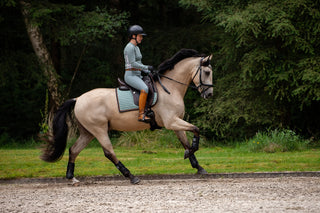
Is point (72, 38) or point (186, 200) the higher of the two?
point (72, 38)

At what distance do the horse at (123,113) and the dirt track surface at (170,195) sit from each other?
67cm

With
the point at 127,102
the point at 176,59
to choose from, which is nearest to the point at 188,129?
the point at 127,102

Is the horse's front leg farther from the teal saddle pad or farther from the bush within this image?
the bush

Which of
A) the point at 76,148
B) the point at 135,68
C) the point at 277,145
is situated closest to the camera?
the point at 135,68

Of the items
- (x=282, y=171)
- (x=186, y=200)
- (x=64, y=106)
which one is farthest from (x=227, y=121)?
(x=186, y=200)

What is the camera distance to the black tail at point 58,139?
31.6 ft

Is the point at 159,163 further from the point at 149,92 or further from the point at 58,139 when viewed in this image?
the point at 58,139

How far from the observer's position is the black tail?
379 inches

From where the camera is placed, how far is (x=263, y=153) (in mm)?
13555

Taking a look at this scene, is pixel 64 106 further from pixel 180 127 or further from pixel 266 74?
pixel 266 74

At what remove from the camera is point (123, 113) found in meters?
9.48

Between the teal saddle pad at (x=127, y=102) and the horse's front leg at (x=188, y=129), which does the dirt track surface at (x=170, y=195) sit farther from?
Result: the teal saddle pad at (x=127, y=102)

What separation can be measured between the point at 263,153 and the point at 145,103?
5439 mm

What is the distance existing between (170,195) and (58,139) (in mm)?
3111
